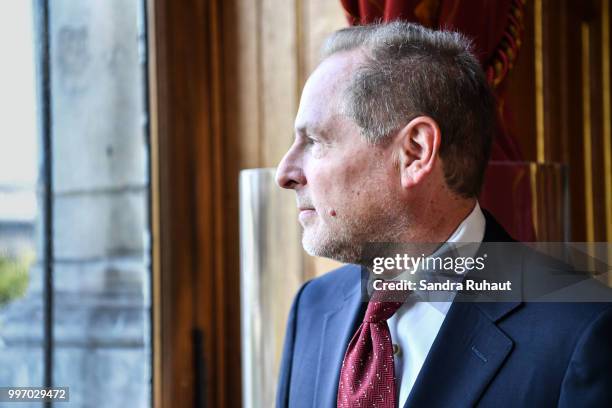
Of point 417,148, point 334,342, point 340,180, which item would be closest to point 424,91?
point 417,148

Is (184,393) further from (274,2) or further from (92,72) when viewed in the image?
(274,2)

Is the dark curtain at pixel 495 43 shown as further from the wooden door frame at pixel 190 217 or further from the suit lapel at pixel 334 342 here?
the wooden door frame at pixel 190 217

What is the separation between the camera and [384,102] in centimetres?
108

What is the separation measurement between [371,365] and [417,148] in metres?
0.34

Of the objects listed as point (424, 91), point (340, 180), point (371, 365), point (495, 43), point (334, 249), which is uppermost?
point (495, 43)

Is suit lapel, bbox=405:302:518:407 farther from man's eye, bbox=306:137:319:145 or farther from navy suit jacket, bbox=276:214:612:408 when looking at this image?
man's eye, bbox=306:137:319:145

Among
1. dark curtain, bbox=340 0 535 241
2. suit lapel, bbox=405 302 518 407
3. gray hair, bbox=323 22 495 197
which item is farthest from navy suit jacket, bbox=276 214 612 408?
dark curtain, bbox=340 0 535 241

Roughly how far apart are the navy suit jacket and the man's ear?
0.16 m

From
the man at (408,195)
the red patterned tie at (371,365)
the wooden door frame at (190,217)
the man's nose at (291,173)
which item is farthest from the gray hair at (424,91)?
the wooden door frame at (190,217)

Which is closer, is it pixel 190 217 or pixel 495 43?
pixel 495 43

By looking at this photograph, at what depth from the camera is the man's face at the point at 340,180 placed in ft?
3.53

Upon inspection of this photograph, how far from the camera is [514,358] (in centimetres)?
100

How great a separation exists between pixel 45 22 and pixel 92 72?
0.15m

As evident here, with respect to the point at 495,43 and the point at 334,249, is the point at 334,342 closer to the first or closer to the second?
the point at 334,249
